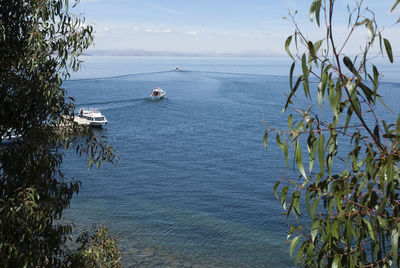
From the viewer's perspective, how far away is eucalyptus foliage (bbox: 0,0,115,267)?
8.08m

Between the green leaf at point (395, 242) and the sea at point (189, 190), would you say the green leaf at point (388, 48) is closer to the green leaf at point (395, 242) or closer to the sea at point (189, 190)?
the green leaf at point (395, 242)

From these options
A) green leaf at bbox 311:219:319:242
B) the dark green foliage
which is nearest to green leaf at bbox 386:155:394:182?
green leaf at bbox 311:219:319:242

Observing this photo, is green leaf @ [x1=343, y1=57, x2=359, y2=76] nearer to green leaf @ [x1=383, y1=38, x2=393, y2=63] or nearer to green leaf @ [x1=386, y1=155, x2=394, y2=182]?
green leaf @ [x1=383, y1=38, x2=393, y2=63]

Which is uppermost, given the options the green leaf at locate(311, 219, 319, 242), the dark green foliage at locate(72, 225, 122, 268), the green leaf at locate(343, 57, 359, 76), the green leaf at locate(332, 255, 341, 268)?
the green leaf at locate(343, 57, 359, 76)

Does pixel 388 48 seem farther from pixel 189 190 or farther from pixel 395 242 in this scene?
pixel 189 190

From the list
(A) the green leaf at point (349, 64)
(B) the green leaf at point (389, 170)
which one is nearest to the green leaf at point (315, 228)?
(B) the green leaf at point (389, 170)

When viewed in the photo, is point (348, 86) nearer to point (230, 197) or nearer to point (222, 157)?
point (230, 197)

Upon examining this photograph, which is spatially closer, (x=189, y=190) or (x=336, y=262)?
(x=336, y=262)

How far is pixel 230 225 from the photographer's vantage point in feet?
90.5

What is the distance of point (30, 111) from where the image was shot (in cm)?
858

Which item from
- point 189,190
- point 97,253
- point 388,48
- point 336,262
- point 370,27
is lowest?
point 189,190

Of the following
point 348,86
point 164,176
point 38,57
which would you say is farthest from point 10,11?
point 164,176

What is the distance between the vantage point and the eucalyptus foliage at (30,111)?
808cm

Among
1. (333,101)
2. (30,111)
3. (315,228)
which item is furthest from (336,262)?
(30,111)
